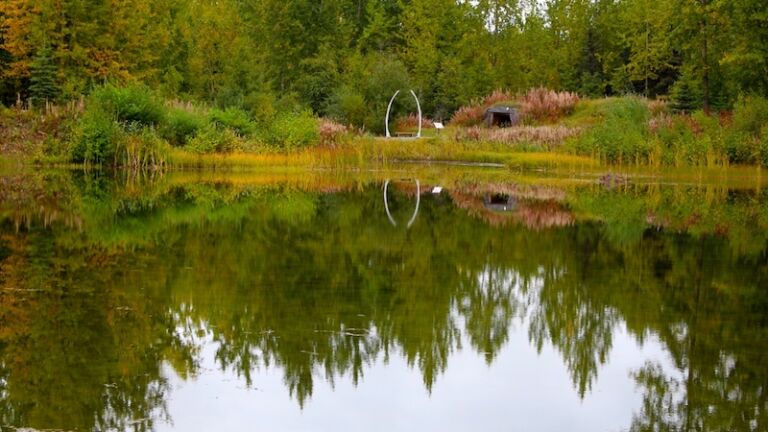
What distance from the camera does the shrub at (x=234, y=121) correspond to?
114ft

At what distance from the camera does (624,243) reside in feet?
50.3

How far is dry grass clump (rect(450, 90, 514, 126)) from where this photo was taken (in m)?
49.0

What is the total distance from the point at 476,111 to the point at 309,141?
15.6 m

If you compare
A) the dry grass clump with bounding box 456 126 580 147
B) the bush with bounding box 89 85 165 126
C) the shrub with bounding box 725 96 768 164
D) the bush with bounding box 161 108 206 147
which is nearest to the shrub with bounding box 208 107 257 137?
the bush with bounding box 161 108 206 147

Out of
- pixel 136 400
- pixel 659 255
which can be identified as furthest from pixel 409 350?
pixel 659 255

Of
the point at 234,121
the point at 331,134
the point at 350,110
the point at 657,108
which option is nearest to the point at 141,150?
the point at 234,121

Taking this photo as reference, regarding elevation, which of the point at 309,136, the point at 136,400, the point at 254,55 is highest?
the point at 254,55

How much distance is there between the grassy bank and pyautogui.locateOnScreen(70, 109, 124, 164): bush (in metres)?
0.03

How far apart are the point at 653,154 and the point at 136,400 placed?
29.8 m

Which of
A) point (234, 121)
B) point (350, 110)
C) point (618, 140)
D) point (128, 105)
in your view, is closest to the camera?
point (128, 105)

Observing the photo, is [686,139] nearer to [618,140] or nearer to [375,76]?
[618,140]

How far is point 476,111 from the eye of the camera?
1943 inches

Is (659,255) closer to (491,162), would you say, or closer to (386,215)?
(386,215)

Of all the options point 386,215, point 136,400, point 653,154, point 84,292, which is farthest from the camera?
point 653,154
